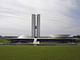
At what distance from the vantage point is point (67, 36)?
45.9 metres

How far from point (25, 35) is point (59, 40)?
1451cm

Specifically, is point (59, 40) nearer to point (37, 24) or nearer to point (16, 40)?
A: point (37, 24)

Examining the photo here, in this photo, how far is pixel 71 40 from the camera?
4156 cm

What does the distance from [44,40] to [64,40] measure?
22.9 feet

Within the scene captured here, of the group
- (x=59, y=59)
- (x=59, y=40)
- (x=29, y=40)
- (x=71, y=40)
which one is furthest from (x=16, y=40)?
(x=59, y=59)

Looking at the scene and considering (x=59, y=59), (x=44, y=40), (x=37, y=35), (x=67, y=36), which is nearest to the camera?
(x=59, y=59)

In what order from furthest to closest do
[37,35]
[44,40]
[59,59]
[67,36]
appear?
[37,35]
[67,36]
[44,40]
[59,59]

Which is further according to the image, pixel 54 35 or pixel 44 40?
pixel 54 35

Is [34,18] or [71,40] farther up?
[34,18]

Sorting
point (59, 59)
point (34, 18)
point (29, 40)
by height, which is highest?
point (34, 18)

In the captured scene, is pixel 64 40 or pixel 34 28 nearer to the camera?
pixel 64 40

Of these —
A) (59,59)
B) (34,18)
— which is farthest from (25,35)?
(59,59)

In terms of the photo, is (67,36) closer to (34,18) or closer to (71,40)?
(71,40)

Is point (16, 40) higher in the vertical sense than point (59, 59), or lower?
lower
